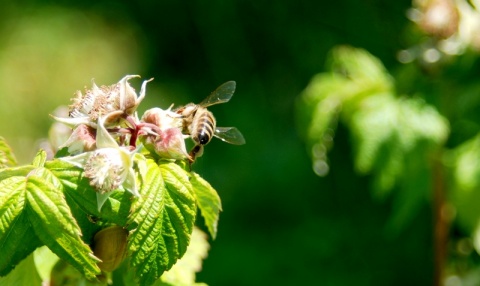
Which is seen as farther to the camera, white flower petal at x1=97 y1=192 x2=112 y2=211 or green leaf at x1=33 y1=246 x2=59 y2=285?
green leaf at x1=33 y1=246 x2=59 y2=285

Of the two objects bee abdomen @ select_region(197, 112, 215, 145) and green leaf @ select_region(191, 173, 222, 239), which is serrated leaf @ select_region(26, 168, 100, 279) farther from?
bee abdomen @ select_region(197, 112, 215, 145)

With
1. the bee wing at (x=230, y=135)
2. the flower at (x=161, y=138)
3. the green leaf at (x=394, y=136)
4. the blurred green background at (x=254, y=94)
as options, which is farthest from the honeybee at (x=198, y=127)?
the blurred green background at (x=254, y=94)

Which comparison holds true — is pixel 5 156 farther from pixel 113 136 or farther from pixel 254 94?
pixel 254 94

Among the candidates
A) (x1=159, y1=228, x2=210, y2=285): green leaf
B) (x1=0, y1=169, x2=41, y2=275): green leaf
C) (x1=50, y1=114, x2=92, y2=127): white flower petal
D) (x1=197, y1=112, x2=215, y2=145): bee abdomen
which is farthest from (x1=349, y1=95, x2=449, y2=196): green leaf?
(x1=0, y1=169, x2=41, y2=275): green leaf

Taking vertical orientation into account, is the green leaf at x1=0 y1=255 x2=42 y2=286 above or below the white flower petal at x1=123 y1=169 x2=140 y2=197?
below

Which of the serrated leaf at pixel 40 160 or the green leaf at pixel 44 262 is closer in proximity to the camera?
the serrated leaf at pixel 40 160

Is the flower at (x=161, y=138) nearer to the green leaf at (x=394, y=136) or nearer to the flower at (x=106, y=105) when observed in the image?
the flower at (x=106, y=105)
